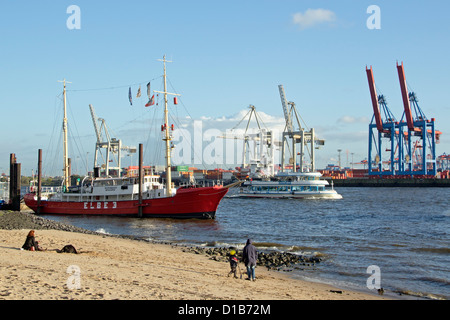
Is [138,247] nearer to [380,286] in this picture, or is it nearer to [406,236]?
[380,286]

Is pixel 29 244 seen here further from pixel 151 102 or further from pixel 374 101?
pixel 374 101

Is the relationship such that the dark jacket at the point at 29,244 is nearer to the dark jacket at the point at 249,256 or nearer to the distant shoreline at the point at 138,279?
the distant shoreline at the point at 138,279

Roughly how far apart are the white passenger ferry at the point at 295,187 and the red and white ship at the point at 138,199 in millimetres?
39486

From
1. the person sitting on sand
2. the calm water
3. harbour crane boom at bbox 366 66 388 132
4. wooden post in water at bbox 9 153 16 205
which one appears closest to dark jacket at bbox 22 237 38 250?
the person sitting on sand

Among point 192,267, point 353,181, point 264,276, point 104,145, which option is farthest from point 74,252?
point 353,181

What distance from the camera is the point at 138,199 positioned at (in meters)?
45.2

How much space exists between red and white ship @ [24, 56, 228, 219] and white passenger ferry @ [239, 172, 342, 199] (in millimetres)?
39486

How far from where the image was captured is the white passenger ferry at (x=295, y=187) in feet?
266

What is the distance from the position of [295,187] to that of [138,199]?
43.7m

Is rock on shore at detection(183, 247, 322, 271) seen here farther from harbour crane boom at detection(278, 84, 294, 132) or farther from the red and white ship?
harbour crane boom at detection(278, 84, 294, 132)

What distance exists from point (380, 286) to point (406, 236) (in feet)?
53.9

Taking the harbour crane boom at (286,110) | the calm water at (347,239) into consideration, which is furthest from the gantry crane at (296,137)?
the calm water at (347,239)

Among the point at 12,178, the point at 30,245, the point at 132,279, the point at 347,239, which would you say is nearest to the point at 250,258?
the point at 132,279

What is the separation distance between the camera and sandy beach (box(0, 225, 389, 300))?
37.4 ft
